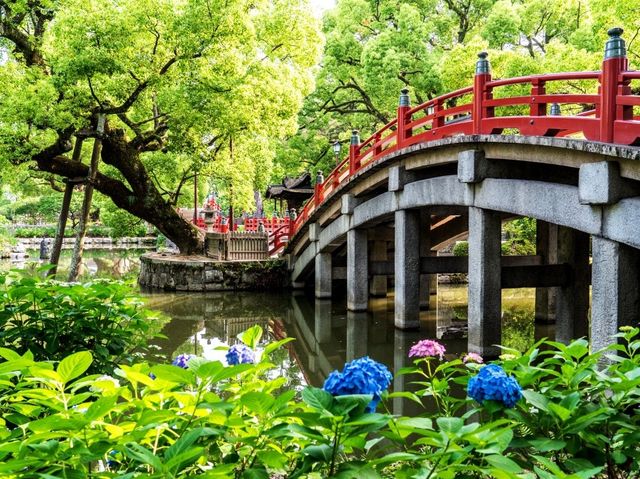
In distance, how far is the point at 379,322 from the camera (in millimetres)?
14750

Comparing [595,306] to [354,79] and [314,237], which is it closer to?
[314,237]

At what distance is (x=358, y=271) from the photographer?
51.4 ft

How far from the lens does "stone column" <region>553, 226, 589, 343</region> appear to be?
1162 centimetres

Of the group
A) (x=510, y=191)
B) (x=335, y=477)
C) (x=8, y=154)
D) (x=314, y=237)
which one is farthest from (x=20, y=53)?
(x=335, y=477)

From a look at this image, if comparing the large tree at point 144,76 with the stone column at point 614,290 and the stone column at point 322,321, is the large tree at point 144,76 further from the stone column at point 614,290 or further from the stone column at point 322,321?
the stone column at point 614,290

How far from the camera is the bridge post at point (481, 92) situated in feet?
34.2

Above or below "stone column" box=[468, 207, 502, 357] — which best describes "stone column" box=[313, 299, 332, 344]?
below

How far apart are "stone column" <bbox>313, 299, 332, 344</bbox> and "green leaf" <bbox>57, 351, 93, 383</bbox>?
10.8 m

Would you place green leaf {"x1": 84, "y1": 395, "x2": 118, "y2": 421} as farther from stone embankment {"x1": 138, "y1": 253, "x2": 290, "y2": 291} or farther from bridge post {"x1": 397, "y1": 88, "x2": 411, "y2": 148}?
stone embankment {"x1": 138, "y1": 253, "x2": 290, "y2": 291}

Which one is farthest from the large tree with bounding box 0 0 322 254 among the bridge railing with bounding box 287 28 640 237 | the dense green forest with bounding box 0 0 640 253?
the bridge railing with bounding box 287 28 640 237

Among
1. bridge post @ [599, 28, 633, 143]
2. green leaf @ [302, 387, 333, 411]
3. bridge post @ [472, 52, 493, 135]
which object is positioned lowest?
green leaf @ [302, 387, 333, 411]

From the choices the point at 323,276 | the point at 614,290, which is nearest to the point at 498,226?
the point at 614,290

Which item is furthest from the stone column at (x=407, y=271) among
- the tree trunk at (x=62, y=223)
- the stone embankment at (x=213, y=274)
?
the tree trunk at (x=62, y=223)

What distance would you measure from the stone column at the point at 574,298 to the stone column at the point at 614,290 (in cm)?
389
